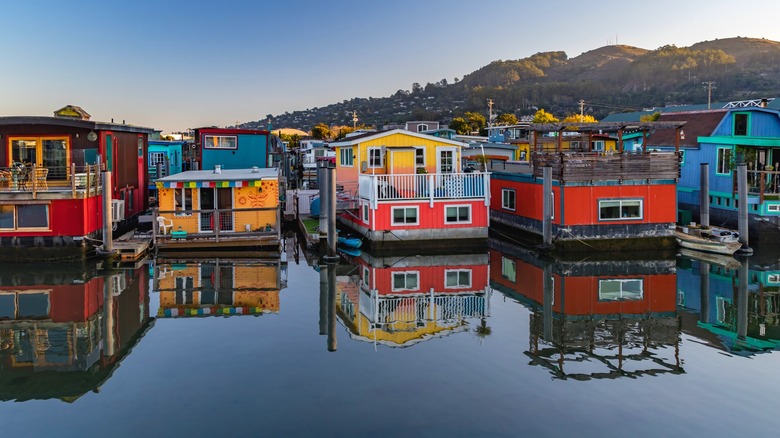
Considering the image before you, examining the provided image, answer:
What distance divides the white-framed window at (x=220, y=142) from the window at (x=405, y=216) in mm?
15209

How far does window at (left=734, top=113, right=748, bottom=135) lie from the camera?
33031 mm

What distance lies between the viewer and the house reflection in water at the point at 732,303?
17609 mm

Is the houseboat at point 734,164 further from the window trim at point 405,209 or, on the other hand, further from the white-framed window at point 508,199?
the window trim at point 405,209

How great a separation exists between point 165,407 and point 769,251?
89.5 ft

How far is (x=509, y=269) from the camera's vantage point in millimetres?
26484

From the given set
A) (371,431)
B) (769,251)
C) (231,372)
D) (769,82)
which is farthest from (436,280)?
(769,82)

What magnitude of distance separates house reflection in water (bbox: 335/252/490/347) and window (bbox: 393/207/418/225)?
72.5 inches

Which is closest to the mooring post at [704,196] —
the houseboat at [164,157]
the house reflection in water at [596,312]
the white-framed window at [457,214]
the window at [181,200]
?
the house reflection in water at [596,312]

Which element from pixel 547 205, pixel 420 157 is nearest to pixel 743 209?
pixel 547 205

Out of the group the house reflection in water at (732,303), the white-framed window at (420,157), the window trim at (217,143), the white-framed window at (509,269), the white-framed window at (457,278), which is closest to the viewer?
the house reflection in water at (732,303)

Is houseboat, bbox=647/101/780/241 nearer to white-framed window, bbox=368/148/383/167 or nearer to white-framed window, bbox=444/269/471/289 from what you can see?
white-framed window, bbox=444/269/471/289

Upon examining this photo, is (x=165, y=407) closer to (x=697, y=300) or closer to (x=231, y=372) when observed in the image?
(x=231, y=372)

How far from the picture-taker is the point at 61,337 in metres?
17.5

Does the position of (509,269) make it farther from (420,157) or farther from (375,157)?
(375,157)
